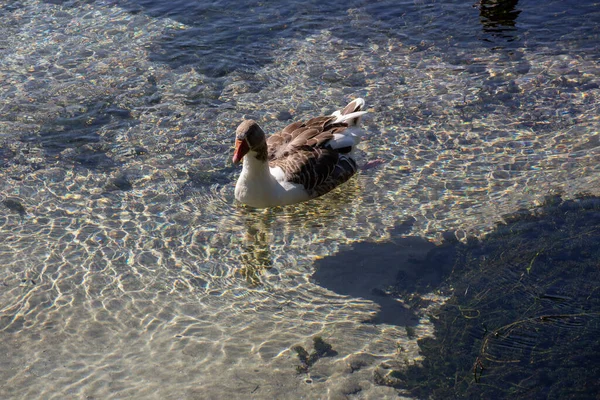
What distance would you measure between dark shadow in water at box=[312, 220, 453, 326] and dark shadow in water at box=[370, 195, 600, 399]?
0.08 meters

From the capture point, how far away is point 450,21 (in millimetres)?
12422

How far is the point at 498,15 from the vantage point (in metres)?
12.5

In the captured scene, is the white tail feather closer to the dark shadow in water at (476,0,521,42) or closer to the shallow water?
the shallow water

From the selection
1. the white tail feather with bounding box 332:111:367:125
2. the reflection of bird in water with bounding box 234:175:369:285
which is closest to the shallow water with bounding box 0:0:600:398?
the reflection of bird in water with bounding box 234:175:369:285

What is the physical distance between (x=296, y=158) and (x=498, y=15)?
6.00 meters

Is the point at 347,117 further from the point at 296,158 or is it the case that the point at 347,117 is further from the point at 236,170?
the point at 236,170

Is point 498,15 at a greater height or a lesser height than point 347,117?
greater

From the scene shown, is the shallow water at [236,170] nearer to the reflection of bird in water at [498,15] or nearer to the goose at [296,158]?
the reflection of bird in water at [498,15]

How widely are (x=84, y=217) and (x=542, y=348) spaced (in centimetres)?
498

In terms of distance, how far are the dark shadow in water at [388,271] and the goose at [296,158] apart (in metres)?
1.22

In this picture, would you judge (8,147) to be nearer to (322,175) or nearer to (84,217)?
(84,217)

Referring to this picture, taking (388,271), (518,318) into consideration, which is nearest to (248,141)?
(388,271)

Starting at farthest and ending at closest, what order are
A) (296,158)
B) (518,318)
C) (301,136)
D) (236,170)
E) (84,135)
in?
(84,135), (236,170), (301,136), (296,158), (518,318)

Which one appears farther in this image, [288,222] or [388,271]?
[288,222]
